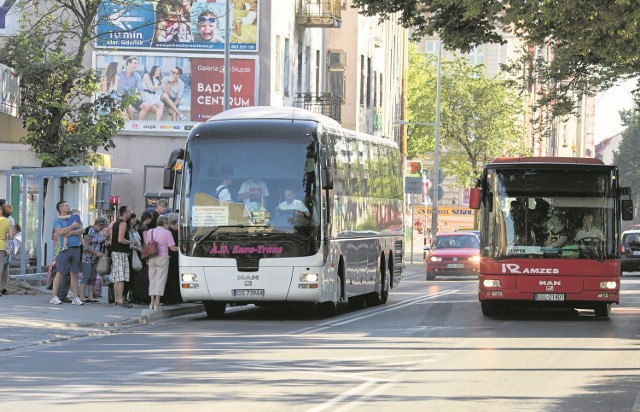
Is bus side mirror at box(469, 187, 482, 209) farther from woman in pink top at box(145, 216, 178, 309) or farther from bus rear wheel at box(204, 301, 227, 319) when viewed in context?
woman in pink top at box(145, 216, 178, 309)

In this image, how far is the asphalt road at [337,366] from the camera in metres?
14.5

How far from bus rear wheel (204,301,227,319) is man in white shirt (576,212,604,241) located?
20.4 feet

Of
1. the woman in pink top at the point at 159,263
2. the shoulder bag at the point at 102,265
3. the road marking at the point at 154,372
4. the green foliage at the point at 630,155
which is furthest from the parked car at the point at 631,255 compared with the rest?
the green foliage at the point at 630,155

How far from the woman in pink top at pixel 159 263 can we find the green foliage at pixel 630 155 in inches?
5816

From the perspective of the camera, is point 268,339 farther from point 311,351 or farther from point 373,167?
point 373,167

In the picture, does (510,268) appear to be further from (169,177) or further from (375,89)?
(375,89)

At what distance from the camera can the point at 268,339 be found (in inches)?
888

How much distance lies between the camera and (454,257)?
50.8 meters

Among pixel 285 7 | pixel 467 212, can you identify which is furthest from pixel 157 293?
pixel 467 212

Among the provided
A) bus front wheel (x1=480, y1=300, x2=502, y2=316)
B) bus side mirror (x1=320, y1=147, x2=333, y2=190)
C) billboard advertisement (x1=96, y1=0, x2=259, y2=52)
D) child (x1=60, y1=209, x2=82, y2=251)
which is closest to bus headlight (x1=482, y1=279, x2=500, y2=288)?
bus front wheel (x1=480, y1=300, x2=502, y2=316)

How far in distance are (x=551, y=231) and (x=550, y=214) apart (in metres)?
0.31

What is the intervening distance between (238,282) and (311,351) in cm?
633

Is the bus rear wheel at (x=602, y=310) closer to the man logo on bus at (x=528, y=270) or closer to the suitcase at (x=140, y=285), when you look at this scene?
the man logo on bus at (x=528, y=270)

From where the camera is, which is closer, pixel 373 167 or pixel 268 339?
pixel 268 339
